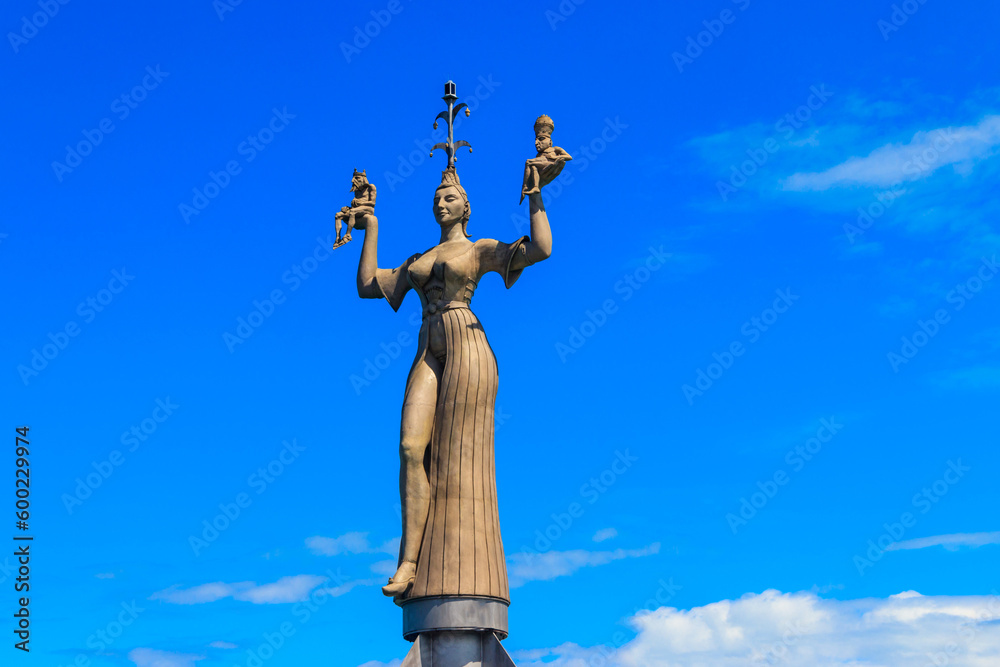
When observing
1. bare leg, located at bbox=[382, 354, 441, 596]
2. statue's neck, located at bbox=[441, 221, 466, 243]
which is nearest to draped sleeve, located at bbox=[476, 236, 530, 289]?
statue's neck, located at bbox=[441, 221, 466, 243]

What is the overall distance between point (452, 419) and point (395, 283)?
206 centimetres

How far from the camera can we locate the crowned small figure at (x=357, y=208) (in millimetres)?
16500

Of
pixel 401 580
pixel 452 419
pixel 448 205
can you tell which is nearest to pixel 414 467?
pixel 452 419

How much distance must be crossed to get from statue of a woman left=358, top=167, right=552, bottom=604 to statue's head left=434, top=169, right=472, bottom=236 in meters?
0.01

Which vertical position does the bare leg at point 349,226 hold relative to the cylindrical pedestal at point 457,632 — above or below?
above

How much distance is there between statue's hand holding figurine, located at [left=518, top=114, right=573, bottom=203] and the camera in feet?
49.5

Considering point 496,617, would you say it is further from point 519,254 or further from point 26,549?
point 26,549

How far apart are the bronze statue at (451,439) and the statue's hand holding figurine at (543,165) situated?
0.11 feet

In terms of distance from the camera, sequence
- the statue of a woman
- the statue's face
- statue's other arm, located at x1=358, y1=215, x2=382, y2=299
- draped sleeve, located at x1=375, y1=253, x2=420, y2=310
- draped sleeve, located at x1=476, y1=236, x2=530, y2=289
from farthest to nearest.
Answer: statue's other arm, located at x1=358, y1=215, x2=382, y2=299 < draped sleeve, located at x1=375, y1=253, x2=420, y2=310 < the statue's face < draped sleeve, located at x1=476, y1=236, x2=530, y2=289 < the statue of a woman

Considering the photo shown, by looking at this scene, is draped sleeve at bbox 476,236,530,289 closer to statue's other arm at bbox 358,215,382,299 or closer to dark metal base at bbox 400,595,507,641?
statue's other arm at bbox 358,215,382,299

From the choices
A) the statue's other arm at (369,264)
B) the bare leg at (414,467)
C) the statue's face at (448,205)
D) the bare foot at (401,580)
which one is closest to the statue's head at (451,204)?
the statue's face at (448,205)

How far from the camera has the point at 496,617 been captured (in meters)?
14.6

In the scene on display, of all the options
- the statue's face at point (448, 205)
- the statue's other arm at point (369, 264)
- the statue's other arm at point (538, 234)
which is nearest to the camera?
the statue's other arm at point (538, 234)

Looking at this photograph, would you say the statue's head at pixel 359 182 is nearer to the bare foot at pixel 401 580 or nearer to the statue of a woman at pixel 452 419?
the statue of a woman at pixel 452 419
